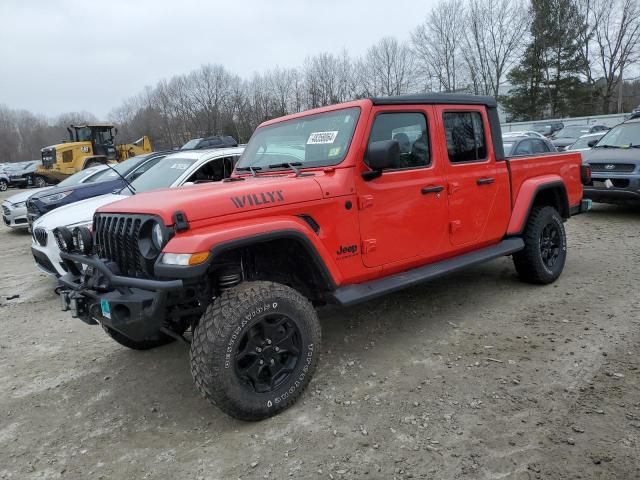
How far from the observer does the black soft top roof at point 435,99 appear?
369 cm

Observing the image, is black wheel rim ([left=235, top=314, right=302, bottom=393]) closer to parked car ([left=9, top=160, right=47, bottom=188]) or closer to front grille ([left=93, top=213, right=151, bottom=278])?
front grille ([left=93, top=213, right=151, bottom=278])

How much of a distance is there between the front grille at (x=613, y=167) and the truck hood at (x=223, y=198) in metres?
7.13

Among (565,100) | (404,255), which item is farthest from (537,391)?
(565,100)

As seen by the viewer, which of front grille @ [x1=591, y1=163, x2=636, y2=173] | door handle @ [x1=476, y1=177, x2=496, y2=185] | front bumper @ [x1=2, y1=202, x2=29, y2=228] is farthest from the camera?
front bumper @ [x1=2, y1=202, x2=29, y2=228]

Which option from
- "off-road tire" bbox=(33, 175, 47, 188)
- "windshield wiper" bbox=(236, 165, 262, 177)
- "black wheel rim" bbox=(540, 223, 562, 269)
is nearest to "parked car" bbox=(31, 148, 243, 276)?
"windshield wiper" bbox=(236, 165, 262, 177)

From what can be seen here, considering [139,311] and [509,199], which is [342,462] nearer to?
[139,311]

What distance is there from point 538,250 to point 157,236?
12.8 ft

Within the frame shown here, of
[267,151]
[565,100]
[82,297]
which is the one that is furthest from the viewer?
[565,100]

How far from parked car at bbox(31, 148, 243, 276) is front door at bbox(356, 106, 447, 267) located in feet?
9.03

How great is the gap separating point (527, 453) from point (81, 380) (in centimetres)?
326

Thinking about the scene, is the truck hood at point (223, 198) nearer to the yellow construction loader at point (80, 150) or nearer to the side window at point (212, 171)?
the side window at point (212, 171)

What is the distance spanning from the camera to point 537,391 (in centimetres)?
306

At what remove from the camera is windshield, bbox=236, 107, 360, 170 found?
3.51 metres

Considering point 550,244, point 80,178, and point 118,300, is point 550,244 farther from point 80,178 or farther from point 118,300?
point 80,178
